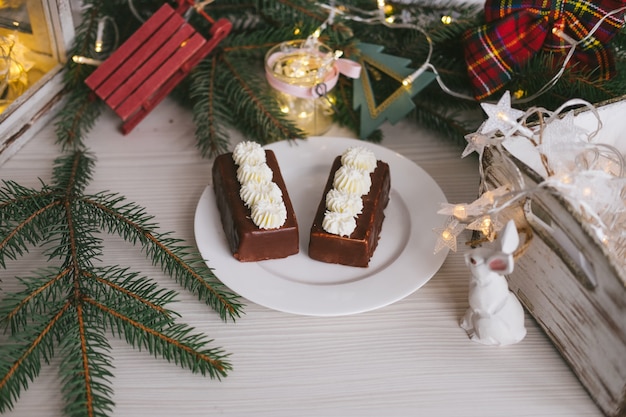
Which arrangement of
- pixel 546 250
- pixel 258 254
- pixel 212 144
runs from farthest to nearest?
1. pixel 212 144
2. pixel 258 254
3. pixel 546 250

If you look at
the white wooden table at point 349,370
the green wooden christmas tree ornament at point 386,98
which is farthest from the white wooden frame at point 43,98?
the green wooden christmas tree ornament at point 386,98

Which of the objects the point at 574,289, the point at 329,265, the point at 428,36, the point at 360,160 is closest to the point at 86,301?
the point at 329,265

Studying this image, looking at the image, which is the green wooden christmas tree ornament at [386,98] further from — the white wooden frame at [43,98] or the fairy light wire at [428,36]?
the white wooden frame at [43,98]

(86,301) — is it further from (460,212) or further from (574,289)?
(574,289)

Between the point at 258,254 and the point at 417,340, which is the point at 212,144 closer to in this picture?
the point at 258,254

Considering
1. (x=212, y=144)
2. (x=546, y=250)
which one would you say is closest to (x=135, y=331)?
(x=212, y=144)

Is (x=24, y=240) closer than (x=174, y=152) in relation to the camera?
Yes
